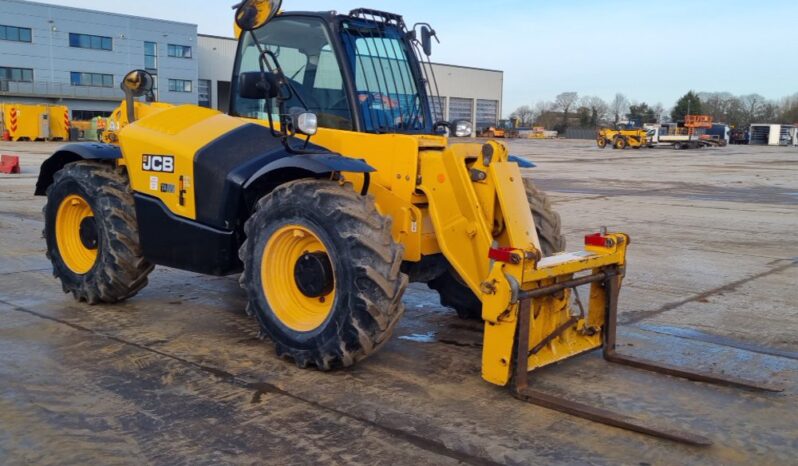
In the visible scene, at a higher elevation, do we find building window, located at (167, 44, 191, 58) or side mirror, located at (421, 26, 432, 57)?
building window, located at (167, 44, 191, 58)

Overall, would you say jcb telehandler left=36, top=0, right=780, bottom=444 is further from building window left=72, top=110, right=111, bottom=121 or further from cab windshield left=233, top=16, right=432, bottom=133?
building window left=72, top=110, right=111, bottom=121

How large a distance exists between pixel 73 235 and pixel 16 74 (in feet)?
190

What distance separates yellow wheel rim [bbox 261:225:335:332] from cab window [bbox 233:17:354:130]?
0.98 metres

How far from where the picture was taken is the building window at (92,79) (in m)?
59.8

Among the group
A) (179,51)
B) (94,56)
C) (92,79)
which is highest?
(179,51)

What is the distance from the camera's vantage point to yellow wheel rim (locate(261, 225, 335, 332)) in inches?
195

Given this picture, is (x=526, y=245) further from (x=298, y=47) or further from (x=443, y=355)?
(x=298, y=47)

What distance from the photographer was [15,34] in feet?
186

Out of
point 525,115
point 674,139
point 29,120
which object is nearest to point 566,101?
point 525,115

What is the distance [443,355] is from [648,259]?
5160mm

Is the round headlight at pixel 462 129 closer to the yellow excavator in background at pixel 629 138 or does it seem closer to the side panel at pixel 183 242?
the side panel at pixel 183 242

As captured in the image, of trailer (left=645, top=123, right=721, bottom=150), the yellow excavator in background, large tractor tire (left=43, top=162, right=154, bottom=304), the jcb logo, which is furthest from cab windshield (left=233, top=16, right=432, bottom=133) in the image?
trailer (left=645, top=123, right=721, bottom=150)

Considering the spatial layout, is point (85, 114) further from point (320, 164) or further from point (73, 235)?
point (320, 164)

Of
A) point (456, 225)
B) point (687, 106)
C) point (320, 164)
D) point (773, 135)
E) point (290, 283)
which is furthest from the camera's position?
point (687, 106)
